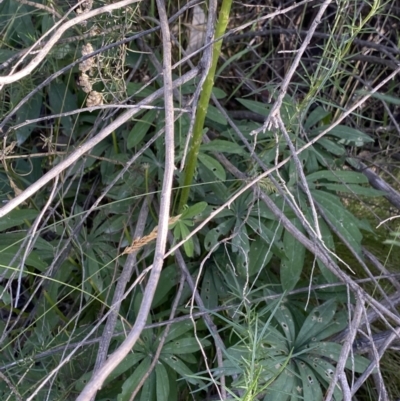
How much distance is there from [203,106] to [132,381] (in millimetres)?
554

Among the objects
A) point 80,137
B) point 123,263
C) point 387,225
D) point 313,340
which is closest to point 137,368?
point 123,263

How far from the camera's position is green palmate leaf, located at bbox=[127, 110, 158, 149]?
1271 mm

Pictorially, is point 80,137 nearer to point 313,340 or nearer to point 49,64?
point 49,64

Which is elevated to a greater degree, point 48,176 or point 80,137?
point 48,176

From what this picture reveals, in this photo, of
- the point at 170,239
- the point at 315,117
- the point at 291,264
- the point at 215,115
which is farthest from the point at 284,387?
the point at 315,117

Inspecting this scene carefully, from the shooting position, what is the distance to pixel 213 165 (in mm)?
1185

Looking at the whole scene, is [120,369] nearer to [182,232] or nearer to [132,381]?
[132,381]

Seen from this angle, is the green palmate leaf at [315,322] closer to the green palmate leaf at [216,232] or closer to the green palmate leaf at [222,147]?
the green palmate leaf at [216,232]

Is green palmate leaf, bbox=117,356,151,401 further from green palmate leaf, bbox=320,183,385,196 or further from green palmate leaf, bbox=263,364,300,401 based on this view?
green palmate leaf, bbox=320,183,385,196

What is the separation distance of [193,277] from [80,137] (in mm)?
493

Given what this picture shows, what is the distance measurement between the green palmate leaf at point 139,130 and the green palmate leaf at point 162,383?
0.50 meters

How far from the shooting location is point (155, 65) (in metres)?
1.37

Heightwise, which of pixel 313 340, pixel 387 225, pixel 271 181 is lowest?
pixel 387 225

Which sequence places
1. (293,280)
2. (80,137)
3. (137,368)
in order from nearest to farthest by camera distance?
(137,368) < (293,280) < (80,137)
